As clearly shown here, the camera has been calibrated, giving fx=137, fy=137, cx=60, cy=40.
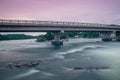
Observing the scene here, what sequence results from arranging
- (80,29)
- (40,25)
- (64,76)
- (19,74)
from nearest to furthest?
(64,76) < (19,74) < (40,25) < (80,29)

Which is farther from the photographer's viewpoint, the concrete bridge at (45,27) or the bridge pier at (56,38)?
the bridge pier at (56,38)

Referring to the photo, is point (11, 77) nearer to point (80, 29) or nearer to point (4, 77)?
point (4, 77)

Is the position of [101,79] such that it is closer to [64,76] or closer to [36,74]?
[64,76]

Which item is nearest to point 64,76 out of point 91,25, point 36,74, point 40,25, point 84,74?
point 84,74

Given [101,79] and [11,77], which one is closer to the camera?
[101,79]

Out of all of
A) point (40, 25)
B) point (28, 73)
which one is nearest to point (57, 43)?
point (40, 25)

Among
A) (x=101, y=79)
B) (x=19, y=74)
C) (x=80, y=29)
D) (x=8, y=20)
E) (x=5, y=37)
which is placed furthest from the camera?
(x=5, y=37)

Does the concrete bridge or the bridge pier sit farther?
the bridge pier

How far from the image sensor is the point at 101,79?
1902 centimetres

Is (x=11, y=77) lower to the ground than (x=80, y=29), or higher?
lower

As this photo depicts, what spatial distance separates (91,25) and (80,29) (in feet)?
27.5

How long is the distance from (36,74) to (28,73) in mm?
1518

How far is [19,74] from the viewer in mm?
22219

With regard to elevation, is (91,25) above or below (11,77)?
above
